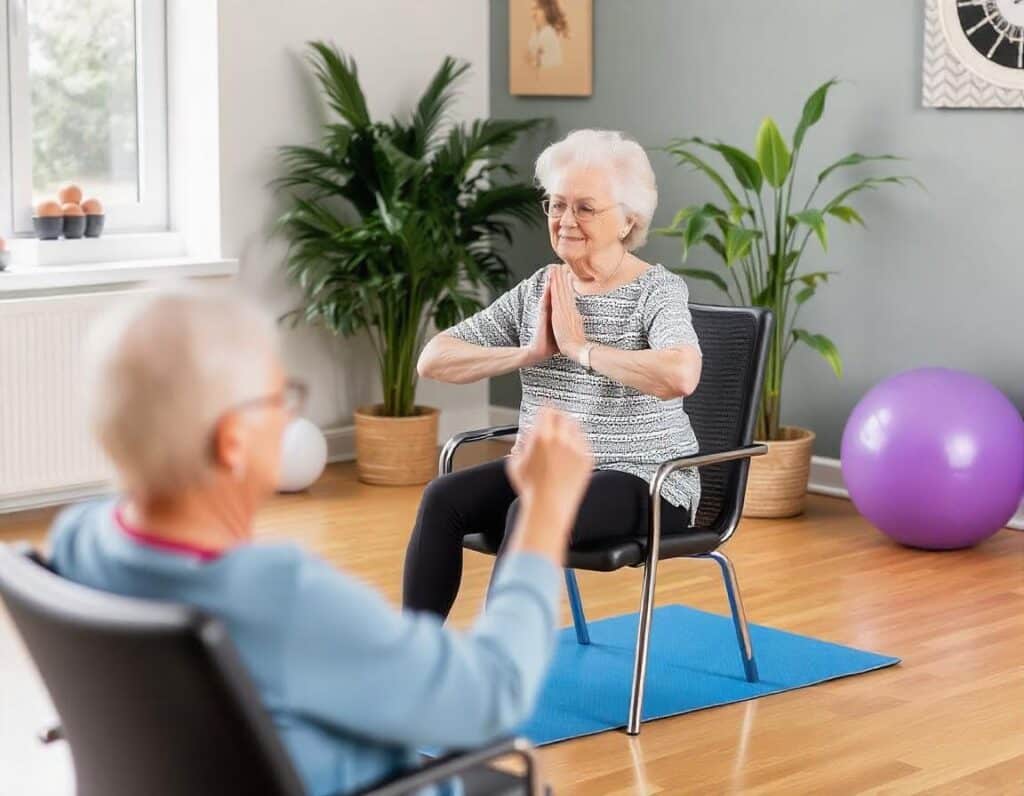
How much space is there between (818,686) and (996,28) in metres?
2.34

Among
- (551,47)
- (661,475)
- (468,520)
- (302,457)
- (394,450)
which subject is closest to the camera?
(661,475)

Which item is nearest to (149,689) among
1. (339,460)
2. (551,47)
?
(339,460)

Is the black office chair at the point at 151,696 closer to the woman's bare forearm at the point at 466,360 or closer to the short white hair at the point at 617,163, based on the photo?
the woman's bare forearm at the point at 466,360

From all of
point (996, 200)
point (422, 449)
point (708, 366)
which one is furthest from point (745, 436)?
point (422, 449)

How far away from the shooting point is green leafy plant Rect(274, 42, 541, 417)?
554cm

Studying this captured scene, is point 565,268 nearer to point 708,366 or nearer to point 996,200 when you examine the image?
point 708,366

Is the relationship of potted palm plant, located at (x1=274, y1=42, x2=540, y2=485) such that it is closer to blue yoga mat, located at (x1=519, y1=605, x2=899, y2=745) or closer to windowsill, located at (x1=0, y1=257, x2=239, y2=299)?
windowsill, located at (x1=0, y1=257, x2=239, y2=299)

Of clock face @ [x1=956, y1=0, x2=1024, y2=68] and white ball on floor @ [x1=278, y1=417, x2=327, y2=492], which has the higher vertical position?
clock face @ [x1=956, y1=0, x2=1024, y2=68]

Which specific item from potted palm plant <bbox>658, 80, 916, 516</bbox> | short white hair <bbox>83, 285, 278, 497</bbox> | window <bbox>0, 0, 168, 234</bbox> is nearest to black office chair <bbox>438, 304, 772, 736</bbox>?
potted palm plant <bbox>658, 80, 916, 516</bbox>

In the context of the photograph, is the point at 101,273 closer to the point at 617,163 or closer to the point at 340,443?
the point at 340,443

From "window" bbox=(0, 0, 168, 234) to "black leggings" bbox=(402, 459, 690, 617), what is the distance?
2.69 metres

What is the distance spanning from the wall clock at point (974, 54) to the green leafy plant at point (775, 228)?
0.27m

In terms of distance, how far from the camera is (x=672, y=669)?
362cm

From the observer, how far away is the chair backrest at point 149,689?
4.48ft
